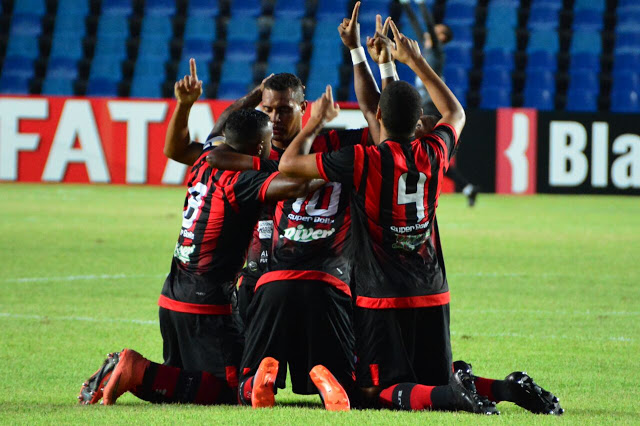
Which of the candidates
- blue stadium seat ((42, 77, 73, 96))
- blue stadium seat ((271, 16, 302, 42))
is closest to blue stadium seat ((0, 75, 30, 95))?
blue stadium seat ((42, 77, 73, 96))

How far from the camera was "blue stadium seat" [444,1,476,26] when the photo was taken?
19.9 metres

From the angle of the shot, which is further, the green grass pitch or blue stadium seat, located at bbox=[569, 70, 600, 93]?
blue stadium seat, located at bbox=[569, 70, 600, 93]

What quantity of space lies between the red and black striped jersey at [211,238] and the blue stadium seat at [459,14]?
15.7 metres

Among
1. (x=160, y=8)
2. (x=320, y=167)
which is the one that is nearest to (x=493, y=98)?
(x=160, y=8)

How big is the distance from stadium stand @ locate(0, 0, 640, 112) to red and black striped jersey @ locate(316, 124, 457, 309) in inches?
571

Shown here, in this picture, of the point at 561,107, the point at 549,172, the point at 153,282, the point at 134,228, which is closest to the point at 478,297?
the point at 153,282

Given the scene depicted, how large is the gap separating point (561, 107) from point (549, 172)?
266 centimetres

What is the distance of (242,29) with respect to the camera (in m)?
20.1

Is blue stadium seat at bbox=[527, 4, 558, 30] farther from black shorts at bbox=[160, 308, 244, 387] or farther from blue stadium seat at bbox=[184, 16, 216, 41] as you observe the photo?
black shorts at bbox=[160, 308, 244, 387]

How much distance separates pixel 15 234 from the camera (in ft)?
37.2

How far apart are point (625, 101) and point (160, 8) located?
27.6 ft

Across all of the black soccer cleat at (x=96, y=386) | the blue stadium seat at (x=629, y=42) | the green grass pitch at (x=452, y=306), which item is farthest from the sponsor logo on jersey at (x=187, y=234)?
the blue stadium seat at (x=629, y=42)

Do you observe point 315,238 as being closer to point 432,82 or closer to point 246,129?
point 246,129

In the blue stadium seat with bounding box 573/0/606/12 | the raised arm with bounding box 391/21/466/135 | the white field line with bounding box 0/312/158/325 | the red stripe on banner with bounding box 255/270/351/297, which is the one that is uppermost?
the blue stadium seat with bounding box 573/0/606/12
